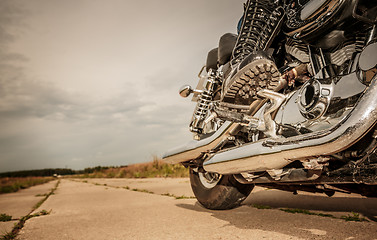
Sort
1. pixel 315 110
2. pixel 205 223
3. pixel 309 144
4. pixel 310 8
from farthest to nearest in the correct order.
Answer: pixel 205 223 → pixel 310 8 → pixel 315 110 → pixel 309 144

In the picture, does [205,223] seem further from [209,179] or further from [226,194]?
[209,179]

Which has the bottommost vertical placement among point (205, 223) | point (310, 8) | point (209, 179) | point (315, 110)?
point (205, 223)

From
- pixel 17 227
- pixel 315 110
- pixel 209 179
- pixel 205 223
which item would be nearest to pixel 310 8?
pixel 315 110

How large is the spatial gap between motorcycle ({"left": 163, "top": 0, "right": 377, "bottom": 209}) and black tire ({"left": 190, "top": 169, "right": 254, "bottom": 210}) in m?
0.40

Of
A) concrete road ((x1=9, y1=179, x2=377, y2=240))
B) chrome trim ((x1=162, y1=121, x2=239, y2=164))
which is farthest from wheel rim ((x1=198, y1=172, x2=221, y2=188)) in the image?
chrome trim ((x1=162, y1=121, x2=239, y2=164))

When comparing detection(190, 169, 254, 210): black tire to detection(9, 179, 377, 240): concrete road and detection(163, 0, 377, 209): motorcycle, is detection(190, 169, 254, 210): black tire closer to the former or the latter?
detection(9, 179, 377, 240): concrete road

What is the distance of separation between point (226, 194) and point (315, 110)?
42.2 inches

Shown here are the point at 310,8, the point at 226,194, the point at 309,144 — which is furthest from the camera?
the point at 226,194

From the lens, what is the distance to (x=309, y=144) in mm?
940

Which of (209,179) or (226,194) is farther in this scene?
(209,179)

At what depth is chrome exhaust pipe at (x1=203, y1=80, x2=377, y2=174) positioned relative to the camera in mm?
839

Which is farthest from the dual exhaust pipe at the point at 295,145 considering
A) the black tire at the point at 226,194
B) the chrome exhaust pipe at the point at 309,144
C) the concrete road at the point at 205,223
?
the black tire at the point at 226,194

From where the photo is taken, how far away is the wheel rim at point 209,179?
2.10 meters

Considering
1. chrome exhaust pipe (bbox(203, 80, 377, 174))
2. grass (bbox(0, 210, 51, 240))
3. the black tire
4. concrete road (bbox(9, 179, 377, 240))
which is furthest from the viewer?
the black tire
